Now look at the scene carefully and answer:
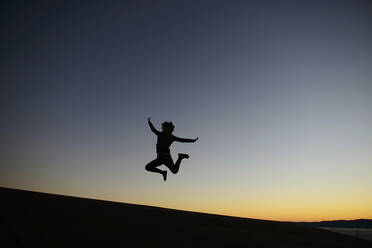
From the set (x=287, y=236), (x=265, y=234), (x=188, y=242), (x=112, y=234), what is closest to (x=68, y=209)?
(x=112, y=234)

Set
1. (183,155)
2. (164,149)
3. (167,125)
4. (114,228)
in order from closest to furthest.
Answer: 1. (114,228)
2. (164,149)
3. (167,125)
4. (183,155)

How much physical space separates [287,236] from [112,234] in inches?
159

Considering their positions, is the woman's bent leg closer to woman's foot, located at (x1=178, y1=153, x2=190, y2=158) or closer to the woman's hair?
woman's foot, located at (x1=178, y1=153, x2=190, y2=158)

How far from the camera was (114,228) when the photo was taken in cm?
441

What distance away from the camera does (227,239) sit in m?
4.83

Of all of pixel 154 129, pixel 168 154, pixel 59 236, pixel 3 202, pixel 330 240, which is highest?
pixel 154 129

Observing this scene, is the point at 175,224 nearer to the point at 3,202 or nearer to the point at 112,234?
the point at 112,234

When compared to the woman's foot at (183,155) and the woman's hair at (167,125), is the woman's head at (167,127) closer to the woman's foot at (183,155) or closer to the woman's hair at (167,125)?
the woman's hair at (167,125)

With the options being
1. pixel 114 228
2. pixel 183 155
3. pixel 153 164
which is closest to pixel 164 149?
pixel 153 164

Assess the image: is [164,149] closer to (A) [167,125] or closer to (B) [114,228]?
(A) [167,125]

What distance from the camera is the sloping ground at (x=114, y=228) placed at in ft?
12.1

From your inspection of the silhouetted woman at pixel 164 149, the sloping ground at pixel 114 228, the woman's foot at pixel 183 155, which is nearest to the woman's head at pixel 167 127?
the silhouetted woman at pixel 164 149

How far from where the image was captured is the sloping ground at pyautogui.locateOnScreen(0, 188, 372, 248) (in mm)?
3678

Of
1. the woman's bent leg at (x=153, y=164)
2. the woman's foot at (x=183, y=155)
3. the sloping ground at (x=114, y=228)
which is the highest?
the woman's foot at (x=183, y=155)
